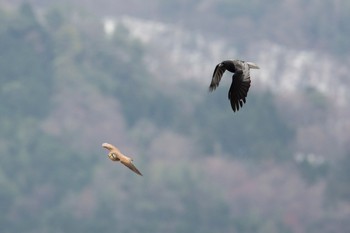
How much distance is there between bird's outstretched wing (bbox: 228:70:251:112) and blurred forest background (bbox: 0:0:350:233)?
239 feet

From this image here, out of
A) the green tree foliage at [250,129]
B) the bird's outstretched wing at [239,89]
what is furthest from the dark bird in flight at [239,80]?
the green tree foliage at [250,129]

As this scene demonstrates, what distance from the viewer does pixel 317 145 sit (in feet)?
382

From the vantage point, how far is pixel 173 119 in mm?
125625

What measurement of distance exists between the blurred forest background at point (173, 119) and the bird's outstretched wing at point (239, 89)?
72726 millimetres

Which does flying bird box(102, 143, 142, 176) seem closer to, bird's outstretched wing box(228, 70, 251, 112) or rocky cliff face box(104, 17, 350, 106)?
bird's outstretched wing box(228, 70, 251, 112)

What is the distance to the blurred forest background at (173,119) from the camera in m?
105

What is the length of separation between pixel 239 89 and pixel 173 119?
104207 mm

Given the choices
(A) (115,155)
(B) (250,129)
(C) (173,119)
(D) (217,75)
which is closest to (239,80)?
Result: (D) (217,75)

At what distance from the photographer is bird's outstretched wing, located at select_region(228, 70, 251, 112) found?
2121 centimetres

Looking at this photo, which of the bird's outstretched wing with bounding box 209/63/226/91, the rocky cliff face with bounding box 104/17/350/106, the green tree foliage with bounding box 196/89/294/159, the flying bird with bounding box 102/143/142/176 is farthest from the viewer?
the rocky cliff face with bounding box 104/17/350/106

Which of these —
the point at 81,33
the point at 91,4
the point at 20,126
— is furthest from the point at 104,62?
the point at 91,4

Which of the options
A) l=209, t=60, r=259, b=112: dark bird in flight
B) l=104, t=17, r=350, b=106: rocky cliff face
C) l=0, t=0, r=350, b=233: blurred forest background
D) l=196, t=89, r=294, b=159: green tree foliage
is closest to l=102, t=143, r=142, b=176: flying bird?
l=209, t=60, r=259, b=112: dark bird in flight

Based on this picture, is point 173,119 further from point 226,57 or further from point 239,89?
point 239,89

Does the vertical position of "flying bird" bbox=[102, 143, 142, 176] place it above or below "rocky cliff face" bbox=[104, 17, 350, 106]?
below
